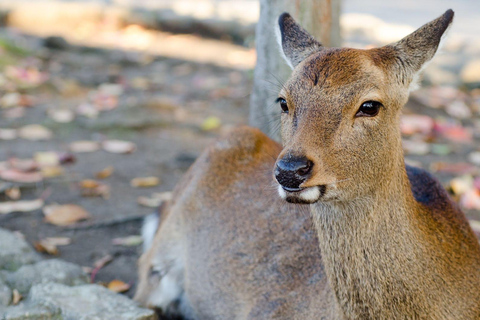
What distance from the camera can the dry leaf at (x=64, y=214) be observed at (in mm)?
4457

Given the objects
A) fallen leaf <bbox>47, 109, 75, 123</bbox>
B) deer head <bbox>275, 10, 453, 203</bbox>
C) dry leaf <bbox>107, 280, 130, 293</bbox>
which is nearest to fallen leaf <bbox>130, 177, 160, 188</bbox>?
dry leaf <bbox>107, 280, 130, 293</bbox>

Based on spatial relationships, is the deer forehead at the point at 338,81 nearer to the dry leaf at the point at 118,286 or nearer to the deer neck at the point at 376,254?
the deer neck at the point at 376,254

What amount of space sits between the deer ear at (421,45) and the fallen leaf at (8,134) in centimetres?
455

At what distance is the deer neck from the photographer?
231 cm

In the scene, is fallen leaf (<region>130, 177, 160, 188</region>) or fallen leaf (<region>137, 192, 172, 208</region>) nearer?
fallen leaf (<region>137, 192, 172, 208</region>)

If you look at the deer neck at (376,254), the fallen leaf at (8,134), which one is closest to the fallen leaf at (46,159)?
the fallen leaf at (8,134)

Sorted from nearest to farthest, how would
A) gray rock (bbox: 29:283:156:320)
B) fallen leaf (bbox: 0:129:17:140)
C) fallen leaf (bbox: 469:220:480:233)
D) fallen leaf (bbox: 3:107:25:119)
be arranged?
gray rock (bbox: 29:283:156:320), fallen leaf (bbox: 469:220:480:233), fallen leaf (bbox: 0:129:17:140), fallen leaf (bbox: 3:107:25:119)

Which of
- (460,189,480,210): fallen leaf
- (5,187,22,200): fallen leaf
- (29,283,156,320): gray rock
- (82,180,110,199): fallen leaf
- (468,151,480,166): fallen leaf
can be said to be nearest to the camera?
(29,283,156,320): gray rock

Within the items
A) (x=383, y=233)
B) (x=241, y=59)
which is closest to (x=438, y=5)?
(x=241, y=59)

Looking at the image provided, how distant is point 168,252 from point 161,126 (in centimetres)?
296

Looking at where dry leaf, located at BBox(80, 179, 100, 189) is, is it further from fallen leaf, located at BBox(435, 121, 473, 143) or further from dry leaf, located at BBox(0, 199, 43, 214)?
fallen leaf, located at BBox(435, 121, 473, 143)

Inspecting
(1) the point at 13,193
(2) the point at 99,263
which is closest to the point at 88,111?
(1) the point at 13,193

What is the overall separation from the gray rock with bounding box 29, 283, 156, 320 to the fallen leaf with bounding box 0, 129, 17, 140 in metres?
3.18

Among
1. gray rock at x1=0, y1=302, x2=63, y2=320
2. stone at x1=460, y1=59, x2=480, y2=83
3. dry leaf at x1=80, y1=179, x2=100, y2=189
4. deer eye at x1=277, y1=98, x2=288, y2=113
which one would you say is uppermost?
Result: deer eye at x1=277, y1=98, x2=288, y2=113
